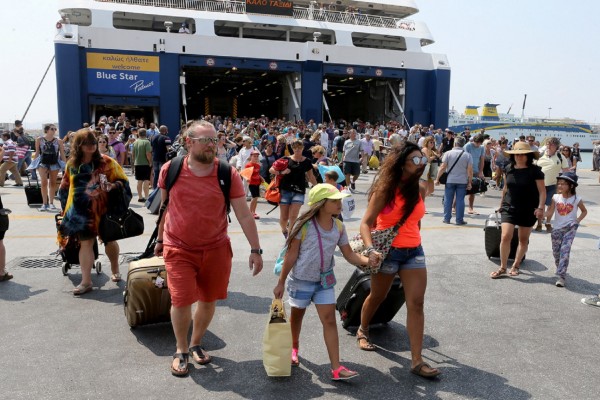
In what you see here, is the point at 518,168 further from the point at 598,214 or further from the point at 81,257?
the point at 598,214

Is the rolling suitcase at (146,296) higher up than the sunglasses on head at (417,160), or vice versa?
the sunglasses on head at (417,160)

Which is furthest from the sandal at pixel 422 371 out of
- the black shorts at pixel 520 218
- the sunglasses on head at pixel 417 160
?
the black shorts at pixel 520 218

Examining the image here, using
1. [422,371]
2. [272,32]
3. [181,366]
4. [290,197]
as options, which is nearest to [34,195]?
[290,197]

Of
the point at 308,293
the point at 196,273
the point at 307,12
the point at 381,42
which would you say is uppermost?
the point at 307,12

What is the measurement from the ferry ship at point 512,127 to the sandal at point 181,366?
53.6 meters

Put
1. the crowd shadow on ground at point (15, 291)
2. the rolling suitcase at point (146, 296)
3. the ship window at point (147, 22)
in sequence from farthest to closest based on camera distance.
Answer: the ship window at point (147, 22) < the crowd shadow on ground at point (15, 291) < the rolling suitcase at point (146, 296)

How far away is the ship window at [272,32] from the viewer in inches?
1031

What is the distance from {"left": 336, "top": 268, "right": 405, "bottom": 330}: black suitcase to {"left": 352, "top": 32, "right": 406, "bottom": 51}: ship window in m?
26.1

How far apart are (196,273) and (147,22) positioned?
2546 cm

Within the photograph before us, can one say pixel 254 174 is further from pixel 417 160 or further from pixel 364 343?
pixel 417 160

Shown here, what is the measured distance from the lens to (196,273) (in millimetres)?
3572

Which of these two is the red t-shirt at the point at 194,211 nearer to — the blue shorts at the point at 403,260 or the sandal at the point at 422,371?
the blue shorts at the point at 403,260

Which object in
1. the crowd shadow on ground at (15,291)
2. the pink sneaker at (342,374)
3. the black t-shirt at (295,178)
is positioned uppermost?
the black t-shirt at (295,178)

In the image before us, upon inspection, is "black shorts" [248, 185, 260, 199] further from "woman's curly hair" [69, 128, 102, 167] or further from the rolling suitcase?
the rolling suitcase
